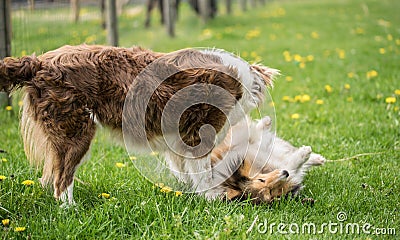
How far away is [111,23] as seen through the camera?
296 inches

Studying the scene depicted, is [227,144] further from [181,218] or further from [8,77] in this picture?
[8,77]

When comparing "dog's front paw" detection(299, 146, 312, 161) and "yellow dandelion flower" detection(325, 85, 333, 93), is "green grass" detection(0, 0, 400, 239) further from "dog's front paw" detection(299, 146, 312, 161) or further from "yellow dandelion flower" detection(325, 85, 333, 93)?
"dog's front paw" detection(299, 146, 312, 161)

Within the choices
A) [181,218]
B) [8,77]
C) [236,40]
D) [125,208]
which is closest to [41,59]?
[8,77]

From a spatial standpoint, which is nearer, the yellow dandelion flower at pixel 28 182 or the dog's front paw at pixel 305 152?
the yellow dandelion flower at pixel 28 182

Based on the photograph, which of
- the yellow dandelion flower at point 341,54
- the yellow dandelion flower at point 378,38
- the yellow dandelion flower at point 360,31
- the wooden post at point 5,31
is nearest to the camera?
the wooden post at point 5,31

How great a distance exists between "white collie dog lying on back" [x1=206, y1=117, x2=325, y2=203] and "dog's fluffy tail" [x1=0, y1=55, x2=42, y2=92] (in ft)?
4.62

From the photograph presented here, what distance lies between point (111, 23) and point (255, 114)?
451 centimetres

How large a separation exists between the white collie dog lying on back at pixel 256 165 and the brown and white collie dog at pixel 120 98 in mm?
210

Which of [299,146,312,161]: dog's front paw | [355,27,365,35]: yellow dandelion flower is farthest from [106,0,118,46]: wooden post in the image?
[355,27,365,35]: yellow dandelion flower

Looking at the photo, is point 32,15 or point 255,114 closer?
point 255,114

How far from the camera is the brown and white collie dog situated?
118 inches

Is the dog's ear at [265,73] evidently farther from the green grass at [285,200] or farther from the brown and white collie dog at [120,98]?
the green grass at [285,200]

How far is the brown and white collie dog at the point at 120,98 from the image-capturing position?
2.99 meters

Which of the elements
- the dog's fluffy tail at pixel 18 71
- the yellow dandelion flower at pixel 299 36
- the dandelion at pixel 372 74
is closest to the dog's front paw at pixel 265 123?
the dog's fluffy tail at pixel 18 71
